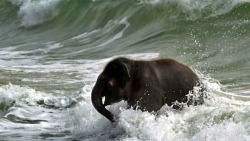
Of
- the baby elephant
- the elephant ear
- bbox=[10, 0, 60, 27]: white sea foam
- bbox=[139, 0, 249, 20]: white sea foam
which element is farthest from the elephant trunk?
bbox=[10, 0, 60, 27]: white sea foam

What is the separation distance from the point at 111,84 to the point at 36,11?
53.5 ft

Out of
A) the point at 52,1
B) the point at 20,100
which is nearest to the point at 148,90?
the point at 20,100

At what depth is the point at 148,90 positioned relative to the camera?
22.9ft

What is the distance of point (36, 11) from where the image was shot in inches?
897

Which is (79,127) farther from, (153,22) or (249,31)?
(153,22)

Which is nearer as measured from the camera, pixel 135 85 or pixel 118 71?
pixel 118 71

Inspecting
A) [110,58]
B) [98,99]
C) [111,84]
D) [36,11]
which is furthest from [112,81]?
[36,11]

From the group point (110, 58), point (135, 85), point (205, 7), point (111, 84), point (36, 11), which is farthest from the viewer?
point (36, 11)

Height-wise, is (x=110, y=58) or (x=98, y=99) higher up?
(x=110, y=58)

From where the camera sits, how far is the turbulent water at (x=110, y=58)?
6844 mm

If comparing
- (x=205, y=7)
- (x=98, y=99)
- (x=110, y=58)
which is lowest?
(x=98, y=99)

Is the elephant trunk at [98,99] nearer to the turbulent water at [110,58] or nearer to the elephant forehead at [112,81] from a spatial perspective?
the elephant forehead at [112,81]

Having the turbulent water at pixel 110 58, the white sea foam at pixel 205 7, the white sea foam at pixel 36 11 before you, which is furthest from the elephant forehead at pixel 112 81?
the white sea foam at pixel 36 11

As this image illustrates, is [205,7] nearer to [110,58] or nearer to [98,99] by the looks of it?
[110,58]
